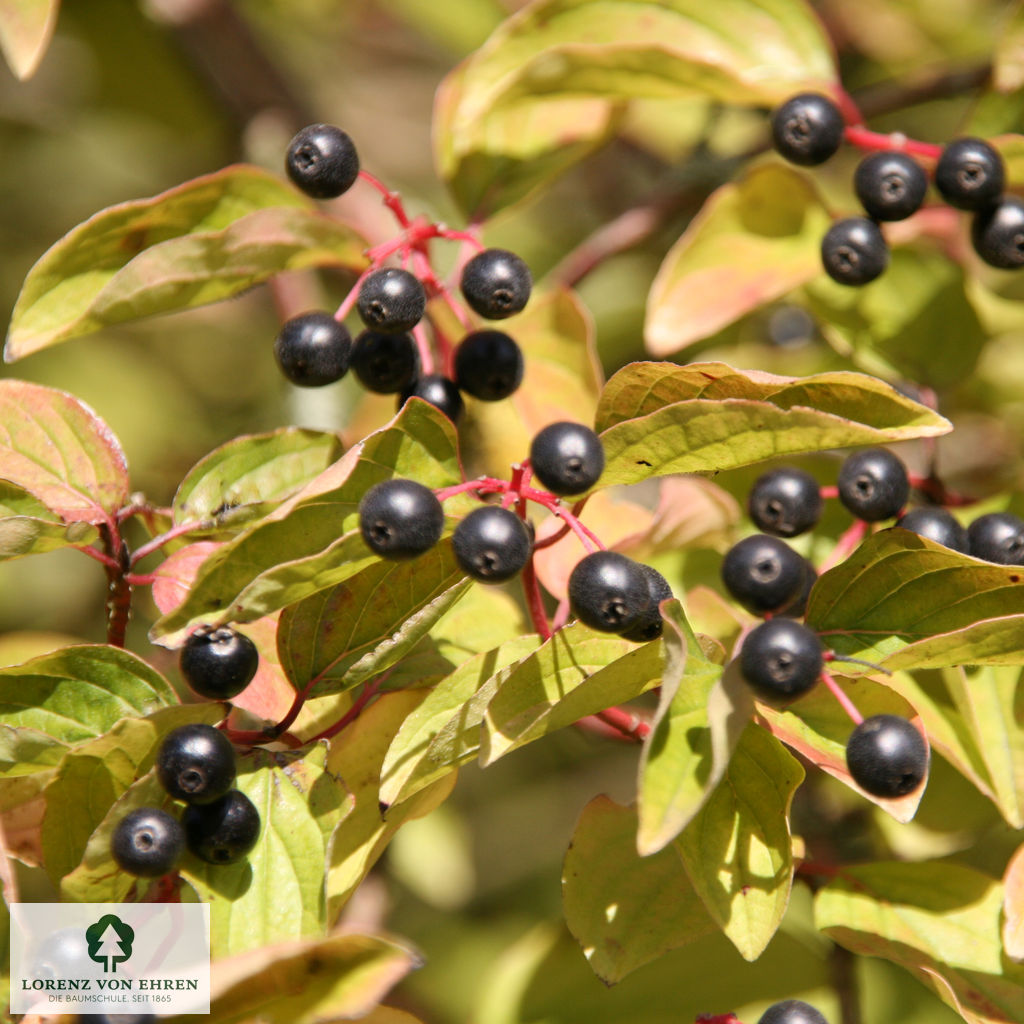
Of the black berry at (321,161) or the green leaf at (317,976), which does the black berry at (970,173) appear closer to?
the black berry at (321,161)

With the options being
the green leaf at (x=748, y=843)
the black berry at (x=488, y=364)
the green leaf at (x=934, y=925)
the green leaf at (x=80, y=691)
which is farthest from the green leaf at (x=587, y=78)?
the green leaf at (x=934, y=925)

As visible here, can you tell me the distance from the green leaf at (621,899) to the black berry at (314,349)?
729 mm

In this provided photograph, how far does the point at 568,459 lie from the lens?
4.30ft

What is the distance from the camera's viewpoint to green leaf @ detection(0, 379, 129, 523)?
5.20 feet

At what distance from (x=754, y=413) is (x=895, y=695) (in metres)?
0.44

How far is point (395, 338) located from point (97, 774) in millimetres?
712

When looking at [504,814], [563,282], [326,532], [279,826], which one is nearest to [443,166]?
[563,282]

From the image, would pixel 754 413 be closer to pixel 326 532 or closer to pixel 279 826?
pixel 326 532

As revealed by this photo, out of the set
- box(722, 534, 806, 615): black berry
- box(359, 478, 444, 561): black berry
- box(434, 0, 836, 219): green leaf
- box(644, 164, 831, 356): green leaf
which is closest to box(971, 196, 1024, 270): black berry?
box(644, 164, 831, 356): green leaf

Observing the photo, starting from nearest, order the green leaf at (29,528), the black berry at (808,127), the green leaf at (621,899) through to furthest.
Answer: the green leaf at (29,528) → the green leaf at (621,899) → the black berry at (808,127)

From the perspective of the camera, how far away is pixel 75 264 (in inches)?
65.3

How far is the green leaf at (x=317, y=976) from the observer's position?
111 centimetres

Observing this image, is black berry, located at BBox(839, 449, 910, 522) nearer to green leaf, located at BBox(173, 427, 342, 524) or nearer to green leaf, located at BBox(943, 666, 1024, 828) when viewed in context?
green leaf, located at BBox(943, 666, 1024, 828)

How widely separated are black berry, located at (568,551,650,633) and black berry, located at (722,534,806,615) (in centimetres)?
17
